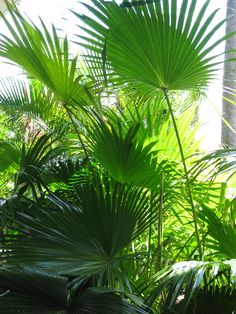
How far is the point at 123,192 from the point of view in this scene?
3.71 ft

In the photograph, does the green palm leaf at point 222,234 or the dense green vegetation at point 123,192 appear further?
the green palm leaf at point 222,234

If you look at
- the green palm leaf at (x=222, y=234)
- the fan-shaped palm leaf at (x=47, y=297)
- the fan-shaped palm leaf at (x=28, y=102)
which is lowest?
the fan-shaped palm leaf at (x=47, y=297)

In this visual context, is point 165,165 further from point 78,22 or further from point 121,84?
point 78,22

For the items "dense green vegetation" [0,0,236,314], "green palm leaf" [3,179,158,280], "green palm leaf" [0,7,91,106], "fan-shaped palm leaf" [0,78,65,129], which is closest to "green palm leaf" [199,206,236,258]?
"dense green vegetation" [0,0,236,314]

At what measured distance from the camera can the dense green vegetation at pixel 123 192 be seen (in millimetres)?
893

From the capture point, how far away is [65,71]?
1.38 metres

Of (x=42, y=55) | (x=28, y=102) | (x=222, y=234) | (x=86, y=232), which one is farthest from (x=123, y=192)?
(x=28, y=102)

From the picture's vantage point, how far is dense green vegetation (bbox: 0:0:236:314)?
2.93 ft

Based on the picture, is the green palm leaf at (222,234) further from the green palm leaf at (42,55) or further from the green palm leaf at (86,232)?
the green palm leaf at (42,55)

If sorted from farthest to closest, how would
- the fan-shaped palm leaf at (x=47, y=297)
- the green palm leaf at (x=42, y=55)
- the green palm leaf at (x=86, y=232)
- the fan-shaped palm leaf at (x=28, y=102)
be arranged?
the fan-shaped palm leaf at (x=28, y=102) < the green palm leaf at (x=42, y=55) < the green palm leaf at (x=86, y=232) < the fan-shaped palm leaf at (x=47, y=297)

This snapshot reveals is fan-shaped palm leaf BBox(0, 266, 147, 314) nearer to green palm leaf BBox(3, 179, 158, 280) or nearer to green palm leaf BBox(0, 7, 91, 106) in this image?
green palm leaf BBox(3, 179, 158, 280)

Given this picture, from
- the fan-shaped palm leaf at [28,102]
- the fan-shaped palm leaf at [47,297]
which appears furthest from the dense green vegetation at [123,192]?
the fan-shaped palm leaf at [28,102]

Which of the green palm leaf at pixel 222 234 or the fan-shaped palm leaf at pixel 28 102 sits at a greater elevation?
the fan-shaped palm leaf at pixel 28 102

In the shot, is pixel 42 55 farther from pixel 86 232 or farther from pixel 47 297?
pixel 47 297
